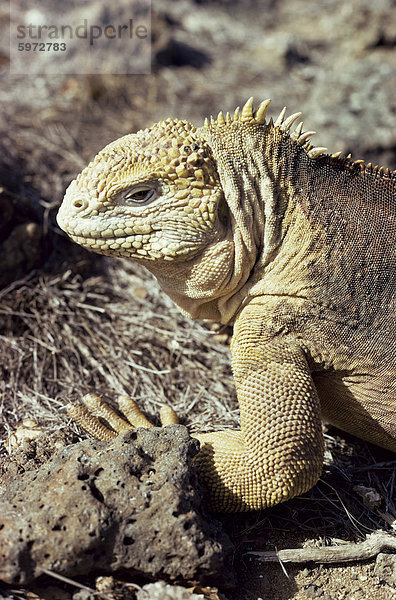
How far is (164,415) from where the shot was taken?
407cm

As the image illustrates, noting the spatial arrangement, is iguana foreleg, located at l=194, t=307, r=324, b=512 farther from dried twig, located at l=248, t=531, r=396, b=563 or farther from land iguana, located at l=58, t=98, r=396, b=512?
dried twig, located at l=248, t=531, r=396, b=563

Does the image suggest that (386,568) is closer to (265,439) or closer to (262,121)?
(265,439)

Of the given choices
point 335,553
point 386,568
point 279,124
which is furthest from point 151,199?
point 386,568

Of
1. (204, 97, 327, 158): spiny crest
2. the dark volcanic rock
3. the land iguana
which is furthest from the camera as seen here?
(204, 97, 327, 158): spiny crest

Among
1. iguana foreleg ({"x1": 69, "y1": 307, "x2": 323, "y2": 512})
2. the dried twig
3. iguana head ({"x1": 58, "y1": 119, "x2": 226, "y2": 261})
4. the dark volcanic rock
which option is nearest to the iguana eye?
iguana head ({"x1": 58, "y1": 119, "x2": 226, "y2": 261})

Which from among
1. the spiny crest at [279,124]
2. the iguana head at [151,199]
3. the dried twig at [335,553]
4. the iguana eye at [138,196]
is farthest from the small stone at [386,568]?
the iguana eye at [138,196]

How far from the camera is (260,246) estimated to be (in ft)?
11.9

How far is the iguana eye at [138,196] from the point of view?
11.3ft

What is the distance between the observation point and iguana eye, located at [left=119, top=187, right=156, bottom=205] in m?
3.43

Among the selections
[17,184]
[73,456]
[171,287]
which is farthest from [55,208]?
[73,456]

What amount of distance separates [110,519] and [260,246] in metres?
1.83

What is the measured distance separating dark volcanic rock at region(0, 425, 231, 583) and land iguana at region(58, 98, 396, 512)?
444 mm

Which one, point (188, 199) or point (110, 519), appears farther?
point (188, 199)

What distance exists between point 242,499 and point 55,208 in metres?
3.70
